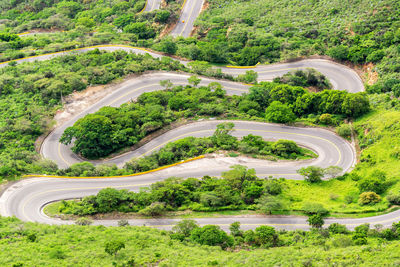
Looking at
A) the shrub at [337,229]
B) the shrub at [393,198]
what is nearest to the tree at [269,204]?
the shrub at [337,229]

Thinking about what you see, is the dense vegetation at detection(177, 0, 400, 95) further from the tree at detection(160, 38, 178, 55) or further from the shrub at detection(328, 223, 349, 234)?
the shrub at detection(328, 223, 349, 234)

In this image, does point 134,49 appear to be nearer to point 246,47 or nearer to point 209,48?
point 209,48

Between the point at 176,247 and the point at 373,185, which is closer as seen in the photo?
the point at 176,247


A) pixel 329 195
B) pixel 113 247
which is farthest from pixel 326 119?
pixel 113 247

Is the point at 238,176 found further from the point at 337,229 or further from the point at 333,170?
the point at 337,229

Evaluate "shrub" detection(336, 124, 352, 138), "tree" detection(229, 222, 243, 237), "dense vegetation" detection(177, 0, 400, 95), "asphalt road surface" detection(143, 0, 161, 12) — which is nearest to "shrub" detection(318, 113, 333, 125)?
"shrub" detection(336, 124, 352, 138)

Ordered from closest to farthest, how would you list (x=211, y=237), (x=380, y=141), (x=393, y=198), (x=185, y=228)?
(x=211, y=237) < (x=185, y=228) < (x=393, y=198) < (x=380, y=141)

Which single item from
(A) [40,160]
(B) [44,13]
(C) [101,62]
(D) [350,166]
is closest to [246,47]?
(C) [101,62]
